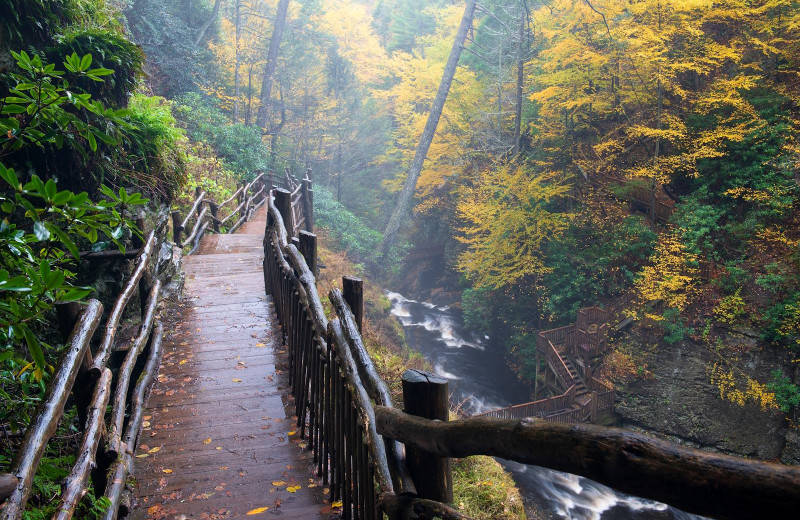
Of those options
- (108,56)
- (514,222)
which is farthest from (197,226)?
(514,222)

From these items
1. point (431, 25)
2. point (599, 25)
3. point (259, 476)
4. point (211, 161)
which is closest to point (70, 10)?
point (259, 476)

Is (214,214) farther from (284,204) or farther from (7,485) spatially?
(7,485)

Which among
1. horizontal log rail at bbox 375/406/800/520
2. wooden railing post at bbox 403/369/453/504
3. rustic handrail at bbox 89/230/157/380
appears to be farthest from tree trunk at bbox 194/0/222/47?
horizontal log rail at bbox 375/406/800/520

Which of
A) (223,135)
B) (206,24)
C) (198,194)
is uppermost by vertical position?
(206,24)

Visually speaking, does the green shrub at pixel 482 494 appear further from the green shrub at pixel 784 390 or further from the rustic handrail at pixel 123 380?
the green shrub at pixel 784 390

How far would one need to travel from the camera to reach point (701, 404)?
1249 cm

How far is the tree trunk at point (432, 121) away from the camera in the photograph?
61.3ft

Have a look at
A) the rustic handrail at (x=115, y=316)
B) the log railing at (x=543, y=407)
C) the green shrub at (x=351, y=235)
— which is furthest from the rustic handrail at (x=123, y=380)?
the green shrub at (x=351, y=235)

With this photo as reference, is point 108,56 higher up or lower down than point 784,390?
higher up

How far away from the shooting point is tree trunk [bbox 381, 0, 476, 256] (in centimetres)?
1867

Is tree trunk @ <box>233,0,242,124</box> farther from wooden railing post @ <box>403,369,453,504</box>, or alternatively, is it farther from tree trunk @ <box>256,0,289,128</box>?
wooden railing post @ <box>403,369,453,504</box>

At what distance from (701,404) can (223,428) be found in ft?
43.0

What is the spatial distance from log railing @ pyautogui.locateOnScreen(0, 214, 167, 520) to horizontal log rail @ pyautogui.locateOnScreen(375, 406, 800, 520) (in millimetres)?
1767

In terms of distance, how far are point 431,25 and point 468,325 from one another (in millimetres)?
22281
